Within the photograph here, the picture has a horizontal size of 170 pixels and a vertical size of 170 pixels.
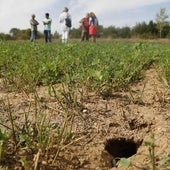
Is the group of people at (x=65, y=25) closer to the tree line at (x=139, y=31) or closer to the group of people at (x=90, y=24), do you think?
the group of people at (x=90, y=24)

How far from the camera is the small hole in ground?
3.19 meters

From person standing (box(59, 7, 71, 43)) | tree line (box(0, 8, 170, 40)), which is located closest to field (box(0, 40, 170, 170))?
person standing (box(59, 7, 71, 43))

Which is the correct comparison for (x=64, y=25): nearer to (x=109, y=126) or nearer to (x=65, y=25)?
(x=65, y=25)

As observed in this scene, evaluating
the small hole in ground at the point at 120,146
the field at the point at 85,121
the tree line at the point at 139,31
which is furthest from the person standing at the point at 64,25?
the tree line at the point at 139,31

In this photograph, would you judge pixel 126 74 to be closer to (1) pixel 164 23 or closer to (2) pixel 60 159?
(2) pixel 60 159

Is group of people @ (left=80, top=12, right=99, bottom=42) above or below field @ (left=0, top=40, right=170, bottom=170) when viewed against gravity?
above

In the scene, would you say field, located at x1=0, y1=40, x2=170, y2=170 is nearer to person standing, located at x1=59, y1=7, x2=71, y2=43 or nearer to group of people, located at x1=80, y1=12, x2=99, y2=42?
person standing, located at x1=59, y1=7, x2=71, y2=43

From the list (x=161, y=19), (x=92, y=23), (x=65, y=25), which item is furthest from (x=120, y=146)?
(x=161, y=19)

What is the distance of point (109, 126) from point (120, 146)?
17 cm

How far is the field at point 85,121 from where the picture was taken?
2658mm

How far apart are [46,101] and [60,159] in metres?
1.14

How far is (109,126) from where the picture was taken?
3.35 m

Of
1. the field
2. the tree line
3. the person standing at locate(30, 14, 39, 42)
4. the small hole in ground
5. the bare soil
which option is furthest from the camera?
the tree line

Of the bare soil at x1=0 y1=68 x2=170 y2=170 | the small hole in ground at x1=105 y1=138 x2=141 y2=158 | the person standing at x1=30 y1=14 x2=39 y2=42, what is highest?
the person standing at x1=30 y1=14 x2=39 y2=42
